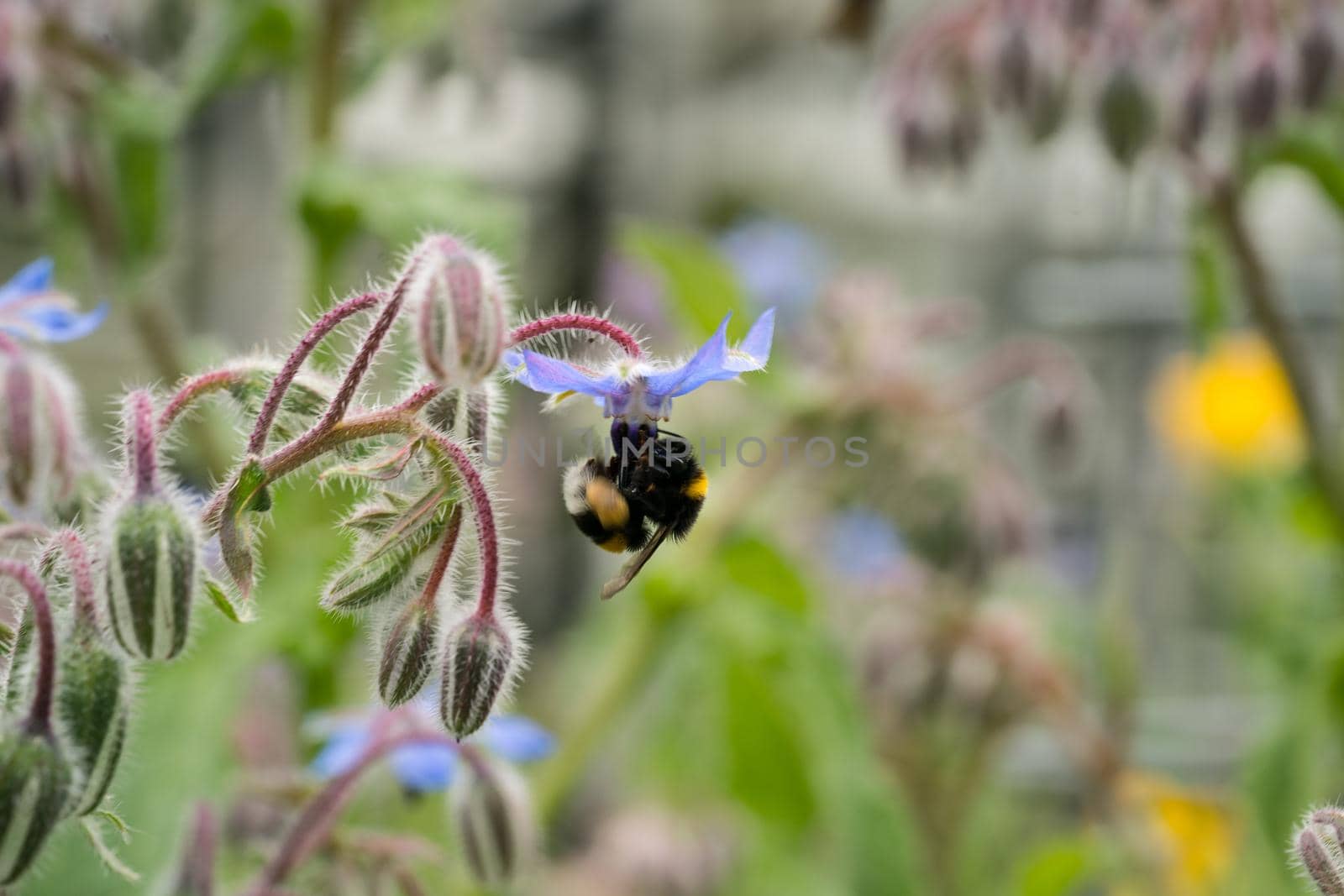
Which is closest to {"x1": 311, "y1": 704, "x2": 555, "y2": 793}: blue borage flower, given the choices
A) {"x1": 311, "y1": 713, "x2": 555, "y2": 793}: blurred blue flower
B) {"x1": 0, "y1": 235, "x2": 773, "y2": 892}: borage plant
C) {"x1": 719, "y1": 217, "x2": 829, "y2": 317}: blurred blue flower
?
{"x1": 311, "y1": 713, "x2": 555, "y2": 793}: blurred blue flower

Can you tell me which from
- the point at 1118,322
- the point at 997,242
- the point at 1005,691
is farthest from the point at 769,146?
the point at 1005,691

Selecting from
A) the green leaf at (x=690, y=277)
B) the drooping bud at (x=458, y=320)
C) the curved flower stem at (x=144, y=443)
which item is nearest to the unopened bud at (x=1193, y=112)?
the green leaf at (x=690, y=277)

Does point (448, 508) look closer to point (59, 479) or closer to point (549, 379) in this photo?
point (549, 379)

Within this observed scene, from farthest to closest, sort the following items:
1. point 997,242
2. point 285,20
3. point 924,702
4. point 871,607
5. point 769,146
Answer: point 769,146 → point 997,242 → point 871,607 → point 924,702 → point 285,20

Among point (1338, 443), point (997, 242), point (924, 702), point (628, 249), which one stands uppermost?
point (997, 242)

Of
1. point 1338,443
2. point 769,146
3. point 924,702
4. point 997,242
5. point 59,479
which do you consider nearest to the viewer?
point 59,479

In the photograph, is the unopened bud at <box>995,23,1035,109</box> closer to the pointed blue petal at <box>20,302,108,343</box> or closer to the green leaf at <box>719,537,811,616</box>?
the green leaf at <box>719,537,811,616</box>

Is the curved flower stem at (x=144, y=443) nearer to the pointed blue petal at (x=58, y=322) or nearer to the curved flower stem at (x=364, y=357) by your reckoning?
the curved flower stem at (x=364, y=357)
